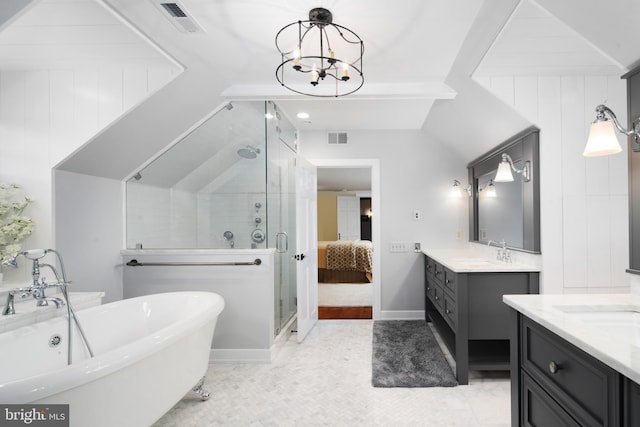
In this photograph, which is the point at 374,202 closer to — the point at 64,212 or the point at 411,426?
the point at 411,426

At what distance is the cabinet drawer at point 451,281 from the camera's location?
101 inches

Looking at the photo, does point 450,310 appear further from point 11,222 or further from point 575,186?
point 11,222

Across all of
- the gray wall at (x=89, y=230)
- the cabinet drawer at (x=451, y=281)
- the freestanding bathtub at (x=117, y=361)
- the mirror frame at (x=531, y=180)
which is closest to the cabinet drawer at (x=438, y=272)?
the cabinet drawer at (x=451, y=281)

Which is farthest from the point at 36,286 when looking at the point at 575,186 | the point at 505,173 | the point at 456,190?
the point at 456,190

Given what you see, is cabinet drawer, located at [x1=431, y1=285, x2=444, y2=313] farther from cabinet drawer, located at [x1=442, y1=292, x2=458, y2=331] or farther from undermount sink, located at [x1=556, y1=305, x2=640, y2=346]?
undermount sink, located at [x1=556, y1=305, x2=640, y2=346]

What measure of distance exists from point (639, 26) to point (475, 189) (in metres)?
2.68

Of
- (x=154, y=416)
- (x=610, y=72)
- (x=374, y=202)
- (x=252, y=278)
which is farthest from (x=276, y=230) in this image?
(x=610, y=72)

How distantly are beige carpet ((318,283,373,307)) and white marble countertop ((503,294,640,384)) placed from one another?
341cm

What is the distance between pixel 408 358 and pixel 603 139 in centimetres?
231

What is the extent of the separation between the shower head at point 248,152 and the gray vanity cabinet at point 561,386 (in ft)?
7.99

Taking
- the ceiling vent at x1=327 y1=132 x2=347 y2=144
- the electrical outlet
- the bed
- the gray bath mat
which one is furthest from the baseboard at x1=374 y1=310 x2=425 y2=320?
the ceiling vent at x1=327 y1=132 x2=347 y2=144

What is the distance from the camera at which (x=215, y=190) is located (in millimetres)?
3148

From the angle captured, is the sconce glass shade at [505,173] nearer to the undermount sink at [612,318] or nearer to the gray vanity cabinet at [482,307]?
the gray vanity cabinet at [482,307]

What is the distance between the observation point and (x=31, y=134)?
2240 mm
